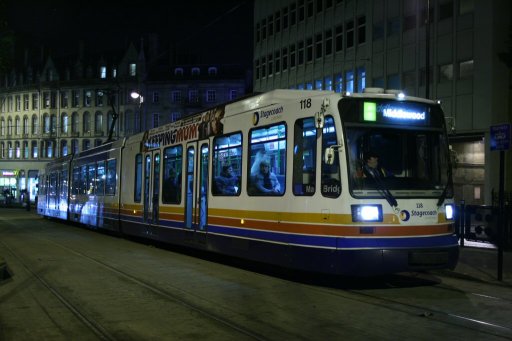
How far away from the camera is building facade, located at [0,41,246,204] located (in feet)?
238

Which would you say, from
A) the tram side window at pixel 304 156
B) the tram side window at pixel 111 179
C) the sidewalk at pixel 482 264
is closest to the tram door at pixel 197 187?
the tram side window at pixel 304 156

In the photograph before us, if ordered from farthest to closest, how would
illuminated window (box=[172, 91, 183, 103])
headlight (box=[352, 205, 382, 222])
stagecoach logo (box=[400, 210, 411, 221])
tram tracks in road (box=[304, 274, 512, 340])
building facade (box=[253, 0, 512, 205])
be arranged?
illuminated window (box=[172, 91, 183, 103]), building facade (box=[253, 0, 512, 205]), stagecoach logo (box=[400, 210, 411, 221]), headlight (box=[352, 205, 382, 222]), tram tracks in road (box=[304, 274, 512, 340])

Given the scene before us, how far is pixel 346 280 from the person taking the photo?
11109 mm

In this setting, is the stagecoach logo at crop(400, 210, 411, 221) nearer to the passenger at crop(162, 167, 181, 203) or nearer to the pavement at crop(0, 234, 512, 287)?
the pavement at crop(0, 234, 512, 287)

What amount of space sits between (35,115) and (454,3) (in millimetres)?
67176

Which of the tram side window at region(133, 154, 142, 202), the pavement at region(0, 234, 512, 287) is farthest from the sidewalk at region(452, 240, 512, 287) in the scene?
the tram side window at region(133, 154, 142, 202)

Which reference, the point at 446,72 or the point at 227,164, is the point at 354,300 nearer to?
the point at 227,164

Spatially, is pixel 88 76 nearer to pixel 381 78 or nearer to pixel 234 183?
pixel 381 78

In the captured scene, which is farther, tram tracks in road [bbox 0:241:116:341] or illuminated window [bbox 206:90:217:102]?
illuminated window [bbox 206:90:217:102]

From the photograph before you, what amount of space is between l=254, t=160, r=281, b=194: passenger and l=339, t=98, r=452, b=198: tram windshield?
1.84 meters

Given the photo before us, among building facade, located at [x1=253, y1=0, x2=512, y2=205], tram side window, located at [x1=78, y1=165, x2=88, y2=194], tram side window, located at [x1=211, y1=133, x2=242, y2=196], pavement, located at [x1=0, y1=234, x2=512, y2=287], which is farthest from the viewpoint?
building facade, located at [x1=253, y1=0, x2=512, y2=205]

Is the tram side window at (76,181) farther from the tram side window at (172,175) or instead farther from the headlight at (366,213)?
the headlight at (366,213)

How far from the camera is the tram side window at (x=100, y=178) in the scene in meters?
21.9

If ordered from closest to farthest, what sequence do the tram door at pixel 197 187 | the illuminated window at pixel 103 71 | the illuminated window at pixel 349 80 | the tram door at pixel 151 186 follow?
1. the tram door at pixel 197 187
2. the tram door at pixel 151 186
3. the illuminated window at pixel 349 80
4. the illuminated window at pixel 103 71
